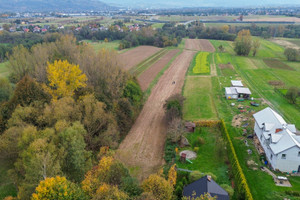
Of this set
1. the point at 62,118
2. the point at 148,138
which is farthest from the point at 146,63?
the point at 62,118

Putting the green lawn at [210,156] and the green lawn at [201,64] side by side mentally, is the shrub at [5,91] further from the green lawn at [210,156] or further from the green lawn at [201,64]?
the green lawn at [201,64]

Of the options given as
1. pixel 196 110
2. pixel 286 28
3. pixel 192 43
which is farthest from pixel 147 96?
pixel 286 28

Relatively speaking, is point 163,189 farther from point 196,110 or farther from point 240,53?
point 240,53

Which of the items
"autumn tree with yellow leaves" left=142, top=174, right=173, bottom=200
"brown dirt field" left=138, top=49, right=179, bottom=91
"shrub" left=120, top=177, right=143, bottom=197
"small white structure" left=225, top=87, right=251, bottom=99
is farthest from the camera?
"brown dirt field" left=138, top=49, right=179, bottom=91

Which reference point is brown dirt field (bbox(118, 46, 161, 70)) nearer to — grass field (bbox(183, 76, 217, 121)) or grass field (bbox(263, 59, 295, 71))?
grass field (bbox(183, 76, 217, 121))

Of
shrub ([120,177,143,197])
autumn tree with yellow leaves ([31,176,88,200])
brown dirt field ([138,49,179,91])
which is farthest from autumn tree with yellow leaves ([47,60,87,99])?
brown dirt field ([138,49,179,91])

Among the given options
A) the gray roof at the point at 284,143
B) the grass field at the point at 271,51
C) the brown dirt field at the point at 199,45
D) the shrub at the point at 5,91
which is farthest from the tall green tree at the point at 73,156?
the brown dirt field at the point at 199,45
